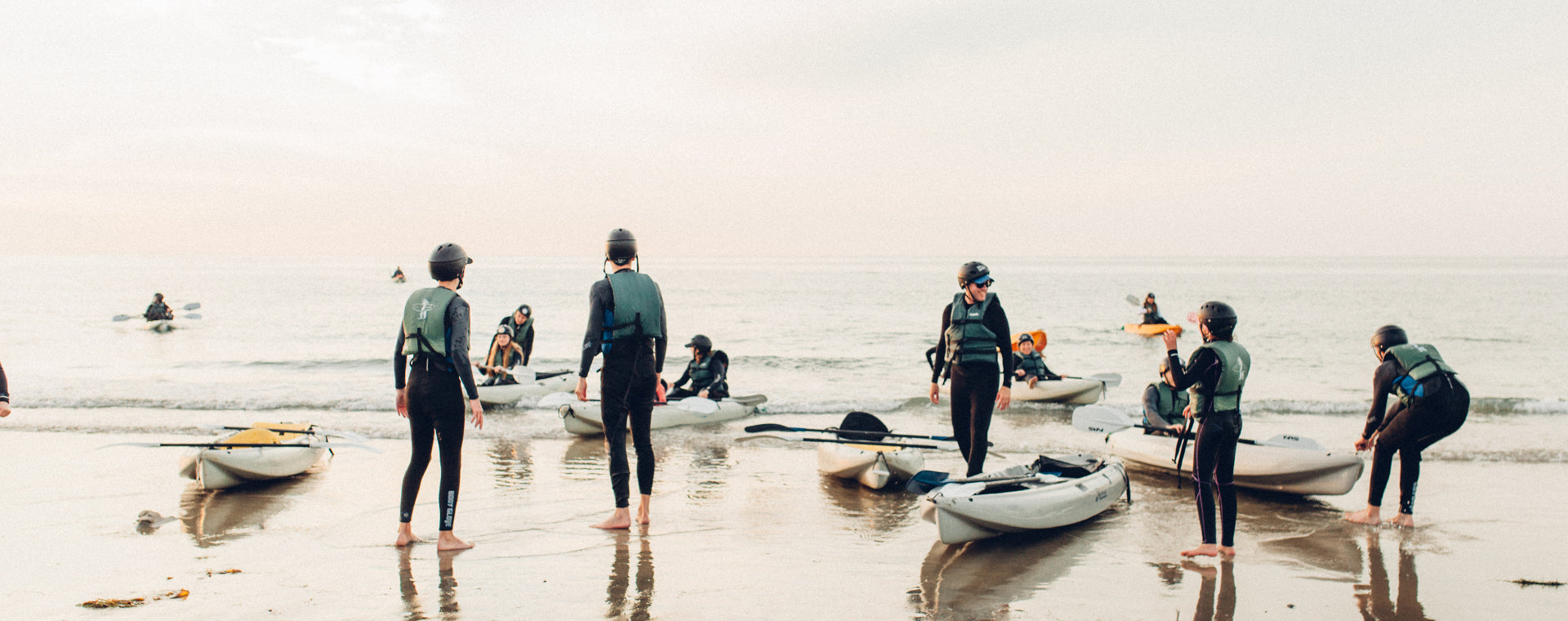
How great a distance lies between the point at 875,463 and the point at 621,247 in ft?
9.77

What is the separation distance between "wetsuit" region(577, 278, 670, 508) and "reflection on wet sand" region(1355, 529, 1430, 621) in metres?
4.00

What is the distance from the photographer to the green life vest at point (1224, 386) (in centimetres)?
484

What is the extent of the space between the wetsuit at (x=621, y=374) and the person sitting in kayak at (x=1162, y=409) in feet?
15.7

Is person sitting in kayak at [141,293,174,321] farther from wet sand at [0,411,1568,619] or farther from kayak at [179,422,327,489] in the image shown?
kayak at [179,422,327,489]

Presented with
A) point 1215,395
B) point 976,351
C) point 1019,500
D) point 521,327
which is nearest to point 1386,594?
point 1215,395

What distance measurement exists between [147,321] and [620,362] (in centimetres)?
3064

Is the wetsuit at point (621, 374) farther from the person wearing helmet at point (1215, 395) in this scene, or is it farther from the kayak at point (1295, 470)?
the kayak at point (1295, 470)

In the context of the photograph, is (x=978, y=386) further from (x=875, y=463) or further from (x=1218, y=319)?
(x=1218, y=319)

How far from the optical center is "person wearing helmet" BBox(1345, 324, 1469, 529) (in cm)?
565

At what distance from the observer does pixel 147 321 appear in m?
28.6

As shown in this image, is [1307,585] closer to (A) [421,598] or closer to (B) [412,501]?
(A) [421,598]

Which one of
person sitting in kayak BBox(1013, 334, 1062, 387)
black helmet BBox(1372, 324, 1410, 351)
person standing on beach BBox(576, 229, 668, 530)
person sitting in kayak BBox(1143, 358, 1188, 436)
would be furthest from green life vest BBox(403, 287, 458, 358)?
person sitting in kayak BBox(1013, 334, 1062, 387)

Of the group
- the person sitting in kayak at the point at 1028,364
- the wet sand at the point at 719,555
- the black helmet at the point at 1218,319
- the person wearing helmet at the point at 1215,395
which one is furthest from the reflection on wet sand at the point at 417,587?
the person sitting in kayak at the point at 1028,364

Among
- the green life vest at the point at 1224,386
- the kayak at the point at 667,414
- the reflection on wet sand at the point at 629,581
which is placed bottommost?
the kayak at the point at 667,414
